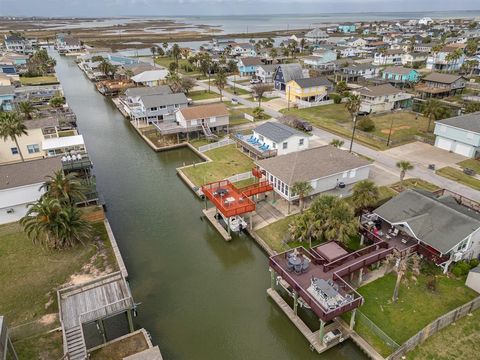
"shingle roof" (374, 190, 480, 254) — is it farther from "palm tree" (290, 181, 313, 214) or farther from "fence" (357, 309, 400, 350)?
"fence" (357, 309, 400, 350)

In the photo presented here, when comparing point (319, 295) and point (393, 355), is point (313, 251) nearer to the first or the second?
point (319, 295)

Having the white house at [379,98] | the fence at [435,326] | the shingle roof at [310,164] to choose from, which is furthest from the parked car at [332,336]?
the white house at [379,98]

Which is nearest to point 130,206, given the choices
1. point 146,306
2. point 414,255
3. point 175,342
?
point 146,306

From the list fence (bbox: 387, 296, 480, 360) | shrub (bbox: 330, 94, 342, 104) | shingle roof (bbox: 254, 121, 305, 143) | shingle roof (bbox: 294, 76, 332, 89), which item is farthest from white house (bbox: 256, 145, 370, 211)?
shrub (bbox: 330, 94, 342, 104)

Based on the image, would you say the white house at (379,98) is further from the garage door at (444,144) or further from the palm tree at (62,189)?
the palm tree at (62,189)

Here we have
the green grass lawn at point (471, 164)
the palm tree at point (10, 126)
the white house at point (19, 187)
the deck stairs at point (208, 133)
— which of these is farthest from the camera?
the deck stairs at point (208, 133)
